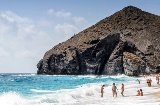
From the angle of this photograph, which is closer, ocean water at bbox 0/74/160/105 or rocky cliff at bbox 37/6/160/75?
ocean water at bbox 0/74/160/105

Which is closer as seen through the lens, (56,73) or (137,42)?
(137,42)

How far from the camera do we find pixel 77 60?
120 metres

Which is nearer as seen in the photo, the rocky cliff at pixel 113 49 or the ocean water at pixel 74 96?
the ocean water at pixel 74 96

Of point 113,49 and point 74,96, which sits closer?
point 74,96

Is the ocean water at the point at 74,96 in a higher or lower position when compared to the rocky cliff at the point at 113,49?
lower

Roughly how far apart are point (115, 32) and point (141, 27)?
11948 millimetres

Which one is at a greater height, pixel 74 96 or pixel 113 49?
pixel 113 49

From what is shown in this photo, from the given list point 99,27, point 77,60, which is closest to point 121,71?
point 77,60

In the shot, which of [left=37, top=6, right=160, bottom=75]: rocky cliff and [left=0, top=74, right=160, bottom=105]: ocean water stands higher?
[left=37, top=6, right=160, bottom=75]: rocky cliff

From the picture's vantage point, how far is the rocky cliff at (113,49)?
350ft

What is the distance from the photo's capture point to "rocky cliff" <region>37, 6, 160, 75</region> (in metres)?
107

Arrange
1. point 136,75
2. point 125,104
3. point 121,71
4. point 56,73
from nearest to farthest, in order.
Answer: point 125,104 < point 136,75 < point 121,71 < point 56,73

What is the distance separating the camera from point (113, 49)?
117m

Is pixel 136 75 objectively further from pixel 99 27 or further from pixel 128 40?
pixel 99 27
